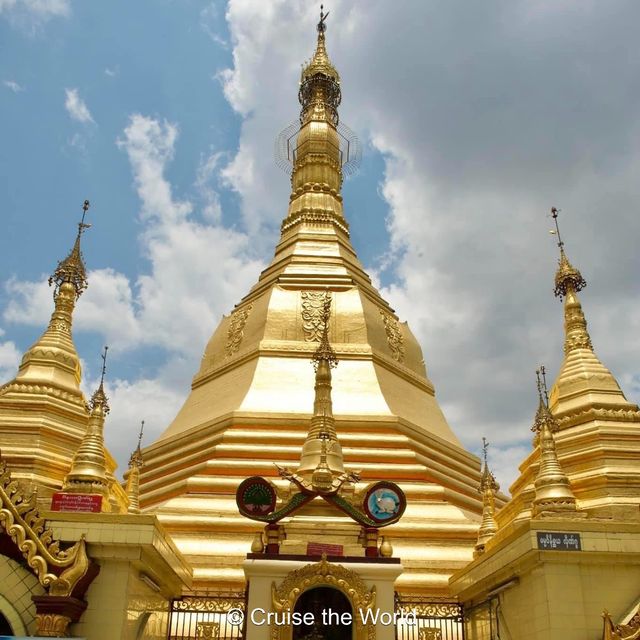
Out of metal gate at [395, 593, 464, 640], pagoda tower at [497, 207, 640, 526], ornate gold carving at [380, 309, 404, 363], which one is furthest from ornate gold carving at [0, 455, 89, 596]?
ornate gold carving at [380, 309, 404, 363]

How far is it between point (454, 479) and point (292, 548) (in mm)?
9490

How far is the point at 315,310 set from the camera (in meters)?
24.5

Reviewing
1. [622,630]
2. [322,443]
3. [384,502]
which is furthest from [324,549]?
[622,630]

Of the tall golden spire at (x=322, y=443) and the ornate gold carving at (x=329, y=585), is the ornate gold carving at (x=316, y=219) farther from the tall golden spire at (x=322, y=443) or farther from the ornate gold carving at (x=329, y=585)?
the ornate gold carving at (x=329, y=585)

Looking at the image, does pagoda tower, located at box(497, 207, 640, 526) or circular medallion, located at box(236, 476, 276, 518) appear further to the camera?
pagoda tower, located at box(497, 207, 640, 526)

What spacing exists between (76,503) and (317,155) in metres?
22.4

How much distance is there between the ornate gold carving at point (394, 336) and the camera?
25406mm

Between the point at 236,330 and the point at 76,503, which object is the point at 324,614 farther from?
the point at 236,330

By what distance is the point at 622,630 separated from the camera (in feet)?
32.0

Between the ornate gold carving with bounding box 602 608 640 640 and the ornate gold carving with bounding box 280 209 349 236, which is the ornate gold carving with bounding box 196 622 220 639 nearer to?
the ornate gold carving with bounding box 602 608 640 640

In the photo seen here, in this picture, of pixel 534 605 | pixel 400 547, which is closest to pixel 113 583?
pixel 534 605

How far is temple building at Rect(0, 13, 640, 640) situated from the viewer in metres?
10.5

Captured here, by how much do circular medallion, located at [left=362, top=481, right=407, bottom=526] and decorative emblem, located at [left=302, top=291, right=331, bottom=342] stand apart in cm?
1085

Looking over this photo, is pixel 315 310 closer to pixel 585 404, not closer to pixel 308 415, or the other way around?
pixel 308 415
